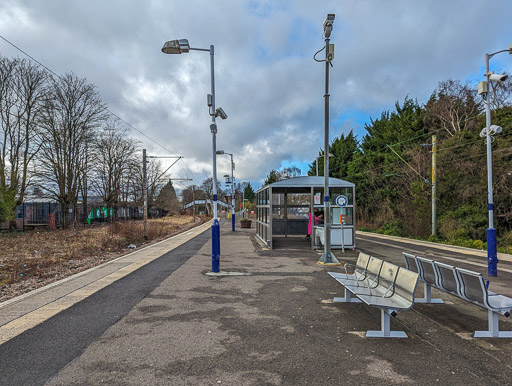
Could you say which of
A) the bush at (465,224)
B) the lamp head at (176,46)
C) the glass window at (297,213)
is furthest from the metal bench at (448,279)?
the bush at (465,224)

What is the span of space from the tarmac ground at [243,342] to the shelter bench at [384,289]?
0.20m

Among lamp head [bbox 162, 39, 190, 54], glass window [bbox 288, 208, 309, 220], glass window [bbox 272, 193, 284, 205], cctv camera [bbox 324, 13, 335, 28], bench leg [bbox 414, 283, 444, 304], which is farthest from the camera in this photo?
glass window [bbox 288, 208, 309, 220]

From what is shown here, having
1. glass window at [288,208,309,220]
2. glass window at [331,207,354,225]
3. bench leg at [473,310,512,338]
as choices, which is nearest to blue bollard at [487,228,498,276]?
bench leg at [473,310,512,338]

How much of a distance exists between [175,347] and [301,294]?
321 centimetres

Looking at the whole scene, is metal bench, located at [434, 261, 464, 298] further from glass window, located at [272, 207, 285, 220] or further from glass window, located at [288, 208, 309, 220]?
glass window, located at [288, 208, 309, 220]

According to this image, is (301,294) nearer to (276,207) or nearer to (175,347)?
(175,347)

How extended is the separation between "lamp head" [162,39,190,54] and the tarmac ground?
5.69 meters

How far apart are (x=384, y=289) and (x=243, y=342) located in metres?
2.45

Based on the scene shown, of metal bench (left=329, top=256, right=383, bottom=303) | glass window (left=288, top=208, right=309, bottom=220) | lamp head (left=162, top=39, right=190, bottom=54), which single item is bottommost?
metal bench (left=329, top=256, right=383, bottom=303)

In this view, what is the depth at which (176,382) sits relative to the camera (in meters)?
3.35

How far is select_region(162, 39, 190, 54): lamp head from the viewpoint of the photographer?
855cm

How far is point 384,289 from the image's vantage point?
543 cm

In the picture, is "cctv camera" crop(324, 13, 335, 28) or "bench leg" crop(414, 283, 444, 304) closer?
"bench leg" crop(414, 283, 444, 304)

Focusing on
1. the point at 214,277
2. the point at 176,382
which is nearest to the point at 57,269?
the point at 214,277
